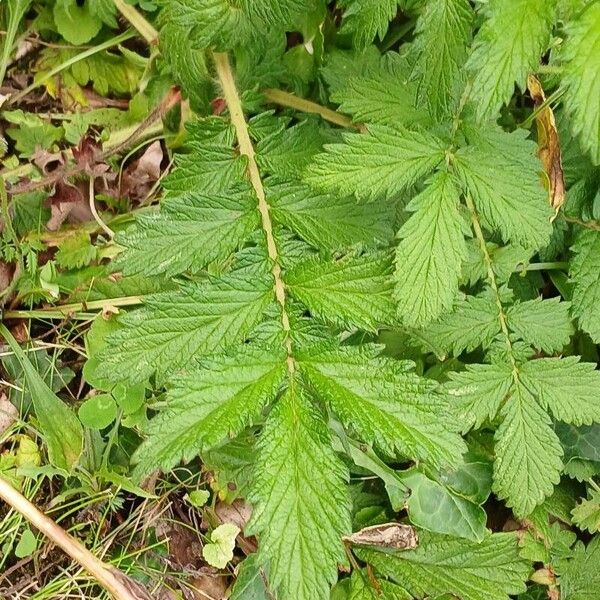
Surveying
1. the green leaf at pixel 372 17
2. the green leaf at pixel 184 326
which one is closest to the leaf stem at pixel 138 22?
the green leaf at pixel 372 17

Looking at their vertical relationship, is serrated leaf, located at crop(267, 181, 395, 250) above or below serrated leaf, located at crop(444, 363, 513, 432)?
above

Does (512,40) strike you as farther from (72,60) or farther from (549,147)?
(72,60)

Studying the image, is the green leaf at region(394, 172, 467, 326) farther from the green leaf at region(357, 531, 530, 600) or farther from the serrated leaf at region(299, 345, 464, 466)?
the green leaf at region(357, 531, 530, 600)

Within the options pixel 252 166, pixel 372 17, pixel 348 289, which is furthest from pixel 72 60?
pixel 348 289

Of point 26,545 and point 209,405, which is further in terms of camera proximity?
point 26,545

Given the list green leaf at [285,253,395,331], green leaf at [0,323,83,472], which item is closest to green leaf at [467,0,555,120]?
green leaf at [285,253,395,331]

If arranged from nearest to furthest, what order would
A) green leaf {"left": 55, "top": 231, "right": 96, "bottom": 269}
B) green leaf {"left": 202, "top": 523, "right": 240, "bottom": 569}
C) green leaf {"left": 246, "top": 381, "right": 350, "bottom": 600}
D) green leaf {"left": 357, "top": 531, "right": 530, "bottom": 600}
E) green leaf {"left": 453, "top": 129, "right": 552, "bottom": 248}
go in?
1. green leaf {"left": 246, "top": 381, "right": 350, "bottom": 600}
2. green leaf {"left": 453, "top": 129, "right": 552, "bottom": 248}
3. green leaf {"left": 357, "top": 531, "right": 530, "bottom": 600}
4. green leaf {"left": 202, "top": 523, "right": 240, "bottom": 569}
5. green leaf {"left": 55, "top": 231, "right": 96, "bottom": 269}

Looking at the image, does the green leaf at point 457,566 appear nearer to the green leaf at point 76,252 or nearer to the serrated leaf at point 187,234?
the serrated leaf at point 187,234
